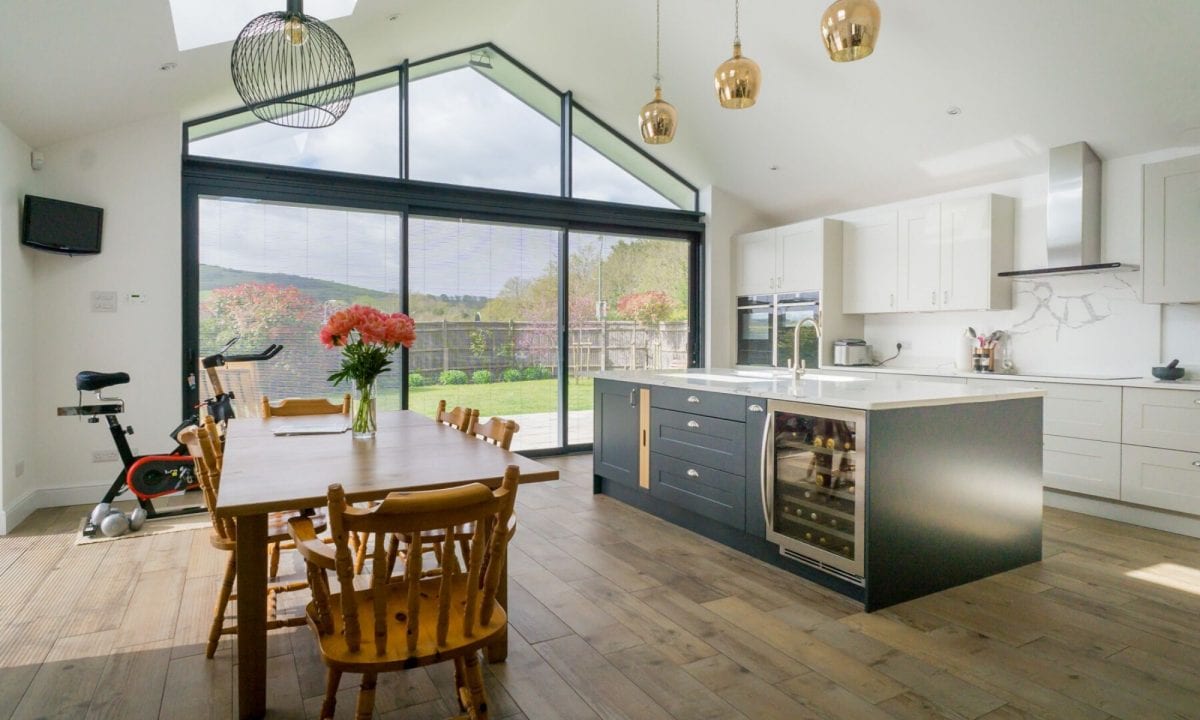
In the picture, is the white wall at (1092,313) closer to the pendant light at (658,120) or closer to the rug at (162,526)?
the pendant light at (658,120)

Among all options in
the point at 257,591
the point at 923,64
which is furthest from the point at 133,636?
the point at 923,64

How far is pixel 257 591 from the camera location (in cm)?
184

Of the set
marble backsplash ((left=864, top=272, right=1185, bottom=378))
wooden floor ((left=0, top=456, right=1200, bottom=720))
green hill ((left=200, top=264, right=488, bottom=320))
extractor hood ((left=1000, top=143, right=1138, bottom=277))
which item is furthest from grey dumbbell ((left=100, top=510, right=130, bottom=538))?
extractor hood ((left=1000, top=143, right=1138, bottom=277))

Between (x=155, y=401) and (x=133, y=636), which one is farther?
(x=155, y=401)

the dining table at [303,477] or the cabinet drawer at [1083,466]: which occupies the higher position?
the dining table at [303,477]

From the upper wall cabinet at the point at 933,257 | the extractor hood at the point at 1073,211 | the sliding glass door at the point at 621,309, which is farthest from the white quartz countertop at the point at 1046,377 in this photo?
the sliding glass door at the point at 621,309

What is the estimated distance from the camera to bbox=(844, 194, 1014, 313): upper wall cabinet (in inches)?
192

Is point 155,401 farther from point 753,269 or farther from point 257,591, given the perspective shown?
point 753,269

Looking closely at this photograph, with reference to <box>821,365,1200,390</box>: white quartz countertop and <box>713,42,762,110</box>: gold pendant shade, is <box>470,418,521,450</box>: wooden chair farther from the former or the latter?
<box>821,365,1200,390</box>: white quartz countertop

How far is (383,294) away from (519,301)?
1.21 m

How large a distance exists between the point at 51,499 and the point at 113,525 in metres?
1.07

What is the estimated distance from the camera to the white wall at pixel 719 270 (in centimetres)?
669

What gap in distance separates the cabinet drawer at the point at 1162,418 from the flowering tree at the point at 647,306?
3.80 meters

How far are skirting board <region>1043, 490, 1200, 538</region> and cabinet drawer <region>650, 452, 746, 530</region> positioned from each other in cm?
263
